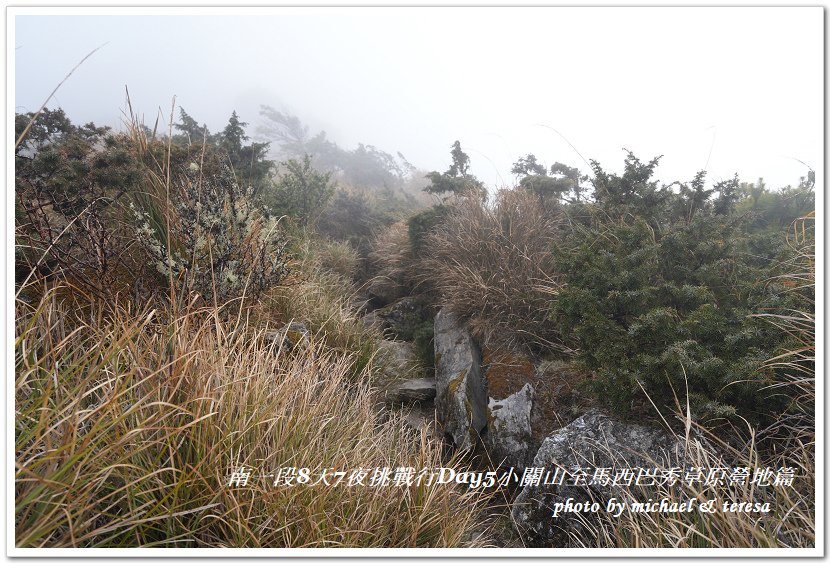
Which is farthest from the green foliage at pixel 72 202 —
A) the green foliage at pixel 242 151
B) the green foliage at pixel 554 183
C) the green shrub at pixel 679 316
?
the green foliage at pixel 554 183

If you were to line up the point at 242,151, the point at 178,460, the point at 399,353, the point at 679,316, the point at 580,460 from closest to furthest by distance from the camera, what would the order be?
1. the point at 178,460
2. the point at 580,460
3. the point at 679,316
4. the point at 399,353
5. the point at 242,151

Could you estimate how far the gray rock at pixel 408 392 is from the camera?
3.20 metres

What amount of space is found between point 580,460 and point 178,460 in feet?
A: 5.72

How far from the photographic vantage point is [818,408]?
58.6 inches

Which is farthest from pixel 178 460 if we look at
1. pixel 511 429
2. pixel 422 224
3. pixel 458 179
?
pixel 458 179

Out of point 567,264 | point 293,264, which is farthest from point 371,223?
point 567,264

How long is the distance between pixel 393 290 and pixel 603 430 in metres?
3.49

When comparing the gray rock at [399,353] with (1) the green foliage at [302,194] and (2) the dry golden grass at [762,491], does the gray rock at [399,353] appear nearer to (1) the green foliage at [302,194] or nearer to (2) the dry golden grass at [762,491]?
(2) the dry golden grass at [762,491]

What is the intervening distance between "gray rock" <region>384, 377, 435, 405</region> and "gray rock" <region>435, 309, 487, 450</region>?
0.15 m

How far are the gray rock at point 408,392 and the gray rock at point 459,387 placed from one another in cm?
15

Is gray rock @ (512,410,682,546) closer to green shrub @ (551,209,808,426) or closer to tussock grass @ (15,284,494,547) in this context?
green shrub @ (551,209,808,426)

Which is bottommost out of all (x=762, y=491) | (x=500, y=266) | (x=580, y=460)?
(x=580, y=460)

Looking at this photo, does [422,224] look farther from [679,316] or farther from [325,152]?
[325,152]

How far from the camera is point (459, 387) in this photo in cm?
290
